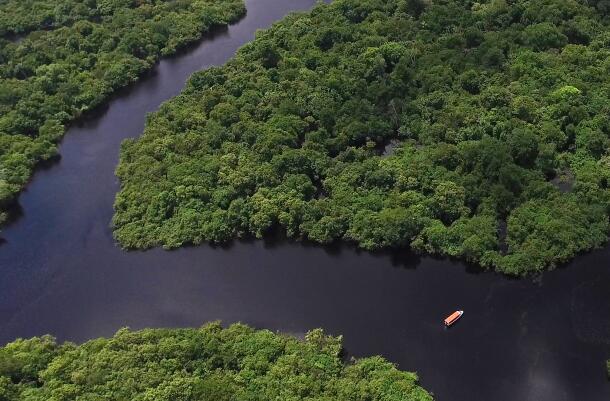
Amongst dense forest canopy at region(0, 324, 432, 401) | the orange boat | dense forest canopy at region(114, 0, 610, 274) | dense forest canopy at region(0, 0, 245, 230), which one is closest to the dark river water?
the orange boat

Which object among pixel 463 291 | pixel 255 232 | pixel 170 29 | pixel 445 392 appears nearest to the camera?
pixel 445 392

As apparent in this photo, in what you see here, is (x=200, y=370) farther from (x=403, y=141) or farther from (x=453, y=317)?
(x=403, y=141)

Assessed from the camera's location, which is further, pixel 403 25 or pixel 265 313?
pixel 403 25

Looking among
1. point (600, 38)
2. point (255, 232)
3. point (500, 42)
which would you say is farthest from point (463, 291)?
point (600, 38)

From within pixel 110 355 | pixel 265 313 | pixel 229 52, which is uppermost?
pixel 229 52

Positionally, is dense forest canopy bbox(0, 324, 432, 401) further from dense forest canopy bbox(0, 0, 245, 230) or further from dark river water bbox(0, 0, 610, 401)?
dense forest canopy bbox(0, 0, 245, 230)

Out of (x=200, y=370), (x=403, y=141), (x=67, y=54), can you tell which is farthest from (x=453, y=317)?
(x=67, y=54)

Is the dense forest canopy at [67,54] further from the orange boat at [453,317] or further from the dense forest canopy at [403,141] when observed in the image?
the orange boat at [453,317]

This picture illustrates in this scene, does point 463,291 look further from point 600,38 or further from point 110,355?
point 600,38
